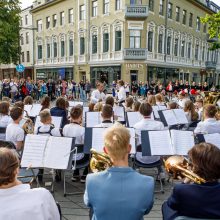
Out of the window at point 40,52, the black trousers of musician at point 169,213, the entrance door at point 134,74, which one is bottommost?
the black trousers of musician at point 169,213

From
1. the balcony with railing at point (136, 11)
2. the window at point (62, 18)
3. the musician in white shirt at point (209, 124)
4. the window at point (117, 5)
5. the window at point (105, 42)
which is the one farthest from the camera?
the window at point (62, 18)

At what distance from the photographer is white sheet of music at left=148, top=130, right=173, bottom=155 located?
4.30 meters

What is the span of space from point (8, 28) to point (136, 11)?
12014 mm

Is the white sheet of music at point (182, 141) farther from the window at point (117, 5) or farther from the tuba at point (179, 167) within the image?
the window at point (117, 5)

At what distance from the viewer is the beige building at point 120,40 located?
26422 mm

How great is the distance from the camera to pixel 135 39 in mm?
26531

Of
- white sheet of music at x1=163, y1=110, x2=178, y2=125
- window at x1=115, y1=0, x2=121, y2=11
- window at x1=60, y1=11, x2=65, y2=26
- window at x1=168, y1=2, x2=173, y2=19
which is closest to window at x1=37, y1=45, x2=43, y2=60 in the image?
window at x1=60, y1=11, x2=65, y2=26

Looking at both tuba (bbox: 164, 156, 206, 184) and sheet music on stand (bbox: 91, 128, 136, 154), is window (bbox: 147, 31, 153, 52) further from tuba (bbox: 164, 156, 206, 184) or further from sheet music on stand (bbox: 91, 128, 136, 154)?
tuba (bbox: 164, 156, 206, 184)

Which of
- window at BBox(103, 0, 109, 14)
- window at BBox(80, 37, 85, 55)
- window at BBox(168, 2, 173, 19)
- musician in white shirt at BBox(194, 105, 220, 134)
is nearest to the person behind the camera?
musician in white shirt at BBox(194, 105, 220, 134)

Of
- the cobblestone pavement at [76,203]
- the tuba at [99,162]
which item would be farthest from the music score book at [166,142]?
the tuba at [99,162]

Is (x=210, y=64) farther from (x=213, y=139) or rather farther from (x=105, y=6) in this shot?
(x=213, y=139)

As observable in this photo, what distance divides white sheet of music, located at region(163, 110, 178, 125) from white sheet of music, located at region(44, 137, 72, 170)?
3504mm

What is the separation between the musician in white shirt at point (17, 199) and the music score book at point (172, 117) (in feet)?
17.3

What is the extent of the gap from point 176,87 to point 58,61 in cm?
1737
